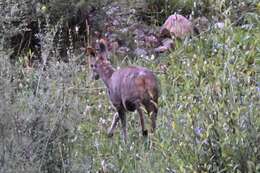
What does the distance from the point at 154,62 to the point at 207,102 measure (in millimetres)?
4728

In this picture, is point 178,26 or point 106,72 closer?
point 106,72

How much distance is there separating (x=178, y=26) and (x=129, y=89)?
3149 mm

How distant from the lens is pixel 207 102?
17.6ft

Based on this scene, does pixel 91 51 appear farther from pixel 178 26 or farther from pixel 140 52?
Answer: pixel 178 26

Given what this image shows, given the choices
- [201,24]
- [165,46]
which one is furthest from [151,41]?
[201,24]

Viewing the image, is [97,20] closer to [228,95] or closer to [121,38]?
[121,38]

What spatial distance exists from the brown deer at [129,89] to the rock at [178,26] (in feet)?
7.54

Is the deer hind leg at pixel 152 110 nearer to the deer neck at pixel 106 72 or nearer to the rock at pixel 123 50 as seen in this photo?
the deer neck at pixel 106 72

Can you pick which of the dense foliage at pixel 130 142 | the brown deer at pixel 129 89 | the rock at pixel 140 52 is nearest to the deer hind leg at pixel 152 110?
the brown deer at pixel 129 89

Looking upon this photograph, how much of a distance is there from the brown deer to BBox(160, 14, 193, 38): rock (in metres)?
2.30

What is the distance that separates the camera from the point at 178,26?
34.7 ft

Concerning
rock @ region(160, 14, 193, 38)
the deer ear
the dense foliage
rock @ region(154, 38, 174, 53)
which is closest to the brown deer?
the deer ear

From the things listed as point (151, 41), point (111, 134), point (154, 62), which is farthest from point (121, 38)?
point (111, 134)

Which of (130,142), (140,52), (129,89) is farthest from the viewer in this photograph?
(140,52)
